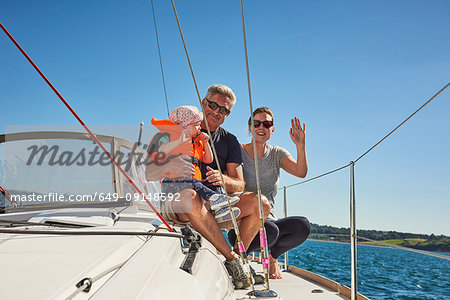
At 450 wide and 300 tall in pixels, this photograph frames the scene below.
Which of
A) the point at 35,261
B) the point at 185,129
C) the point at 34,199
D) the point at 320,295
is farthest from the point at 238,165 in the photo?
the point at 35,261

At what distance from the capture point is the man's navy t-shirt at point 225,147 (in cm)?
217

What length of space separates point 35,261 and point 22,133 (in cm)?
122

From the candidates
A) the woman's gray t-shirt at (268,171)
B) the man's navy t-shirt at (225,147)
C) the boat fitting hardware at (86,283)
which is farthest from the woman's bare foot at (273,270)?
the boat fitting hardware at (86,283)

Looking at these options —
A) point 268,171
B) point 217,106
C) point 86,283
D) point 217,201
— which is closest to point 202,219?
point 217,201

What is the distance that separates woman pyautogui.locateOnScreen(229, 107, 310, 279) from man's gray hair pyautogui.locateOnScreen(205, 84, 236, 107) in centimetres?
41

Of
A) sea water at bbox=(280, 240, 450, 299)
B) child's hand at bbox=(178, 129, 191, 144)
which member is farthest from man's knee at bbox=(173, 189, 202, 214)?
sea water at bbox=(280, 240, 450, 299)

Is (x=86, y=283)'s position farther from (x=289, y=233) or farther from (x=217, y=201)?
(x=289, y=233)

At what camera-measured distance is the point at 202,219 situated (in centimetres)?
171

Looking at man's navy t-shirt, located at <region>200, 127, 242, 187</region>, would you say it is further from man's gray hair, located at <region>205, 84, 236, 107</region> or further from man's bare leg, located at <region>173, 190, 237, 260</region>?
man's bare leg, located at <region>173, 190, 237, 260</region>

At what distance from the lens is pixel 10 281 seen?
70 centimetres

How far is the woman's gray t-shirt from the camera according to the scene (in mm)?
2680

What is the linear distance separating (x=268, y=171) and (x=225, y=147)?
70 centimetres

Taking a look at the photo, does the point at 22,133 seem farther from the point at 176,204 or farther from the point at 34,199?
the point at 176,204

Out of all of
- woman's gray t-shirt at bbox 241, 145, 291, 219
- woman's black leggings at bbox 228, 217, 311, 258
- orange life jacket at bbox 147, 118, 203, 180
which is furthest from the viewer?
woman's gray t-shirt at bbox 241, 145, 291, 219
